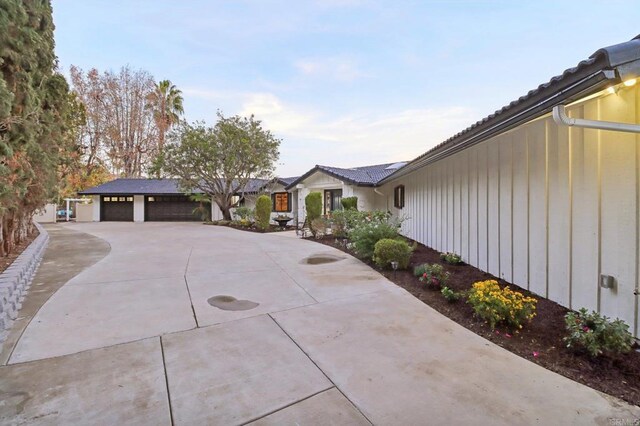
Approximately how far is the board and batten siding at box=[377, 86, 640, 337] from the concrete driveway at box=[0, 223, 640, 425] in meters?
1.45

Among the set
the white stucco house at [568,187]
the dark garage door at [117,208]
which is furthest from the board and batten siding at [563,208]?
the dark garage door at [117,208]

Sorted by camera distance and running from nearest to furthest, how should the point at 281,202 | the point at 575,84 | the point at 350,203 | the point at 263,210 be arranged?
1. the point at 575,84
2. the point at 350,203
3. the point at 263,210
4. the point at 281,202

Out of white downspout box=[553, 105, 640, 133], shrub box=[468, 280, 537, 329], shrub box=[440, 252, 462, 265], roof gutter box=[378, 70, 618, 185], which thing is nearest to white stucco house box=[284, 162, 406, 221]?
shrub box=[440, 252, 462, 265]

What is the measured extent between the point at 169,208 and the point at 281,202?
10.3m

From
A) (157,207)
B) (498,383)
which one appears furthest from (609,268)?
(157,207)

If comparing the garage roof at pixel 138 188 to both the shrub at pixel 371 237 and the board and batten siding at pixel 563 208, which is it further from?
the board and batten siding at pixel 563 208

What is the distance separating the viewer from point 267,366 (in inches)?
108

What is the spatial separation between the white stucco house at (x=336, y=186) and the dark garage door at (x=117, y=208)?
14.0 m

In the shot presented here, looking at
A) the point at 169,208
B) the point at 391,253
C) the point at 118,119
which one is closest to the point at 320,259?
the point at 391,253

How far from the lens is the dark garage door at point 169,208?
24484 millimetres

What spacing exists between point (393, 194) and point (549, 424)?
12.1 m

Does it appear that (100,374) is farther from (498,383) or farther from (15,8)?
(15,8)

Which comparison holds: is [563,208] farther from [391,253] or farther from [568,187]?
[391,253]

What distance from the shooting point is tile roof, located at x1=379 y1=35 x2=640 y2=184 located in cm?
225
